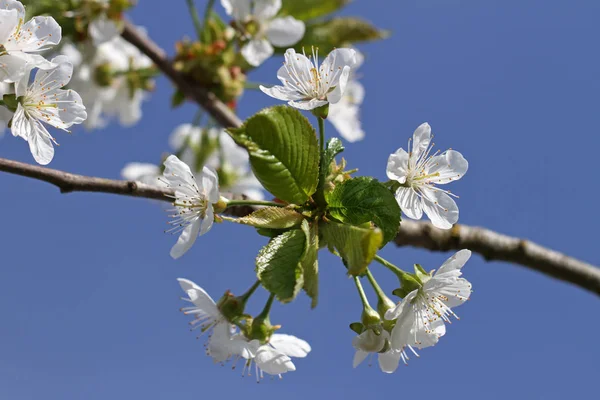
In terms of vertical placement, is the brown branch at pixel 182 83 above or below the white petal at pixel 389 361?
above

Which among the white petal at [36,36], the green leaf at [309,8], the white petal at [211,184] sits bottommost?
the white petal at [211,184]

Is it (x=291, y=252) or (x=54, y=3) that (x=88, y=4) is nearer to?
(x=54, y=3)

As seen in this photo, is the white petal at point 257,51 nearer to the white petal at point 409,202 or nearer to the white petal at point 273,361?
the white petal at point 409,202

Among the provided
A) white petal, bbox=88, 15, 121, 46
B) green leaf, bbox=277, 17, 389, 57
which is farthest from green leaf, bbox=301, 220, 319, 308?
white petal, bbox=88, 15, 121, 46

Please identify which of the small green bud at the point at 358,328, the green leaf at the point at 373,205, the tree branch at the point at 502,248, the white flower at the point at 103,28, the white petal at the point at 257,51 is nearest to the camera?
the green leaf at the point at 373,205

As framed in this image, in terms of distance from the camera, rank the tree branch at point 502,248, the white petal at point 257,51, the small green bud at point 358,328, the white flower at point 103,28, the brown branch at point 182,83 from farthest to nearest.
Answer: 1. the white flower at point 103,28
2. the brown branch at point 182,83
3. the white petal at point 257,51
4. the tree branch at point 502,248
5. the small green bud at point 358,328

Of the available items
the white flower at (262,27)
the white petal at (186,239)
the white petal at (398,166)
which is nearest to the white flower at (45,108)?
the white petal at (186,239)

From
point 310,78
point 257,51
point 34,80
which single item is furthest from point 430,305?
point 257,51

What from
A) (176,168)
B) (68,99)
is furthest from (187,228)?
(68,99)
